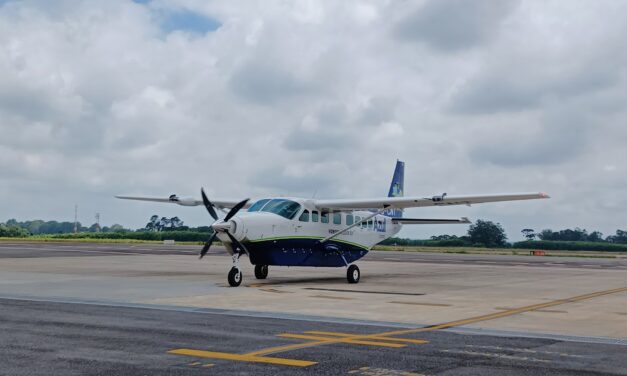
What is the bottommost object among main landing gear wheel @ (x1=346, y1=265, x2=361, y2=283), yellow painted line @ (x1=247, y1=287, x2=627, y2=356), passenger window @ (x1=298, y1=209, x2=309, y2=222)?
yellow painted line @ (x1=247, y1=287, x2=627, y2=356)

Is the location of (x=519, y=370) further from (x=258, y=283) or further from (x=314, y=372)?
(x=258, y=283)

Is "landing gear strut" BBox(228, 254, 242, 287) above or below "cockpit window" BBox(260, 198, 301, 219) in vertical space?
below

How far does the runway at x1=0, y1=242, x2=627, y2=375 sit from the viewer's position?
8.58 m

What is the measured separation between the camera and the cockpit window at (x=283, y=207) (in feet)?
78.0

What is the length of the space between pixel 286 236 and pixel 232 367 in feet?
50.9

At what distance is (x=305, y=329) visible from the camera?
471 inches

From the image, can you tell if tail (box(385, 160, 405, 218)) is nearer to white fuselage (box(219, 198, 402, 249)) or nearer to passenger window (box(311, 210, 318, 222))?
white fuselage (box(219, 198, 402, 249))

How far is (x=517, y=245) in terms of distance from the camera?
10712 cm

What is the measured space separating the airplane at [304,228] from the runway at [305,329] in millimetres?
1518

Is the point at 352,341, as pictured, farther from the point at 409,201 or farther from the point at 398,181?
the point at 398,181

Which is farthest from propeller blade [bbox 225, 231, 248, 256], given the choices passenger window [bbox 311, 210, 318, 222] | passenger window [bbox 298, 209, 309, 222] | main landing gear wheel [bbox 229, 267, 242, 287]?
passenger window [bbox 311, 210, 318, 222]

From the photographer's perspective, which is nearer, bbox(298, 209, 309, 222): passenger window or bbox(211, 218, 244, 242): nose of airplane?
bbox(211, 218, 244, 242): nose of airplane

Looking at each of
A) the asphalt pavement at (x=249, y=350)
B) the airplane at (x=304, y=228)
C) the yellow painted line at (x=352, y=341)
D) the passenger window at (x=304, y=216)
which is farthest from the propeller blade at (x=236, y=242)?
the yellow painted line at (x=352, y=341)

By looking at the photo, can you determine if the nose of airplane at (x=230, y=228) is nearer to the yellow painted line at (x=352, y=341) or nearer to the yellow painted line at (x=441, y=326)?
the yellow painted line at (x=441, y=326)
